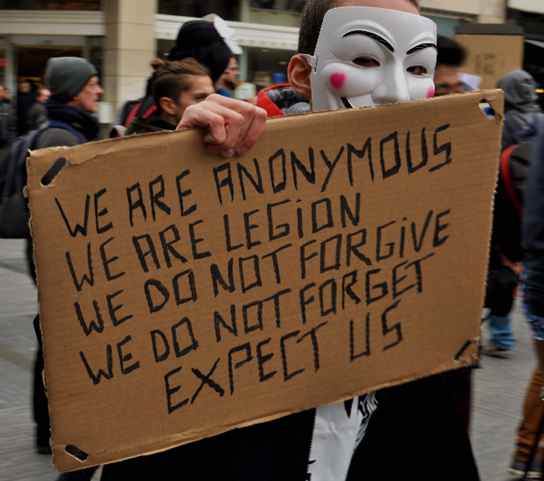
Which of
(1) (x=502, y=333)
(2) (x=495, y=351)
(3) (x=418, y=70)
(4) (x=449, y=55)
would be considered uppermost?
(4) (x=449, y=55)

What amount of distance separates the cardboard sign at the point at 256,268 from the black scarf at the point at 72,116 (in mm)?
2789

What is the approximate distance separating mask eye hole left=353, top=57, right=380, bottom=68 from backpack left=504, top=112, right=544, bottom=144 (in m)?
2.89

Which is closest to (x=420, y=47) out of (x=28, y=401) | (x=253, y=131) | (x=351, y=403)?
(x=253, y=131)

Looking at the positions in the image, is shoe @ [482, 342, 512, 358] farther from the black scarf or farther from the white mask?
the white mask

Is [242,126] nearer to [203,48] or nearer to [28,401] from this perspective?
[28,401]

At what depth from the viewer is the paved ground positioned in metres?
3.70

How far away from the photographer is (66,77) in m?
4.38

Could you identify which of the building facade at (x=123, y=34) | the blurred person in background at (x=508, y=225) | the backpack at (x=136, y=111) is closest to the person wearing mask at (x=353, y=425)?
the blurred person in background at (x=508, y=225)

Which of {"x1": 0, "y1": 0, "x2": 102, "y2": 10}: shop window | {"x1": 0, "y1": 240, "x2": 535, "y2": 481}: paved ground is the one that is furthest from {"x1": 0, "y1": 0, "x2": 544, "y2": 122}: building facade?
{"x1": 0, "y1": 240, "x2": 535, "y2": 481}: paved ground

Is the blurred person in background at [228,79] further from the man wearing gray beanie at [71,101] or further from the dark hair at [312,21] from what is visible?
the dark hair at [312,21]

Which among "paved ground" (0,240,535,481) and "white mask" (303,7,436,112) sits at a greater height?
"white mask" (303,7,436,112)

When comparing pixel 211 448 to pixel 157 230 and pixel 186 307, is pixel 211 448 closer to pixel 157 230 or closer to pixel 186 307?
pixel 186 307

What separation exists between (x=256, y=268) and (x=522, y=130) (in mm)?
3647

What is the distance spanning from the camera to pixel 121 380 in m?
1.32
